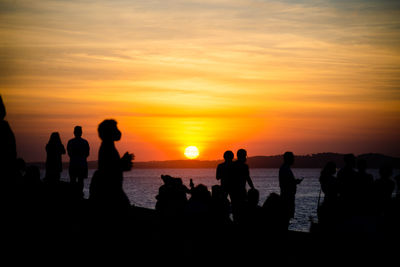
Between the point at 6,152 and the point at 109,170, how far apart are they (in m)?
1.31

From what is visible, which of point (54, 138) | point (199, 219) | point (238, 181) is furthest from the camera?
point (54, 138)

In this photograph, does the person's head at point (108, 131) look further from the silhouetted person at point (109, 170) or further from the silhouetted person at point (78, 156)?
the silhouetted person at point (78, 156)

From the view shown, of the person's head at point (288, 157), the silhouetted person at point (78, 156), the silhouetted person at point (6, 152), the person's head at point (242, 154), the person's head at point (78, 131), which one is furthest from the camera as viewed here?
the silhouetted person at point (78, 156)

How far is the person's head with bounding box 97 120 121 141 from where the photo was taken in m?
7.81

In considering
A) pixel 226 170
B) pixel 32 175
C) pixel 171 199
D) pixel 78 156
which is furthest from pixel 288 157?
pixel 78 156

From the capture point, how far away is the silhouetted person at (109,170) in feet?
25.3

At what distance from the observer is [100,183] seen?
25.3 feet

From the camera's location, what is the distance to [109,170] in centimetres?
773

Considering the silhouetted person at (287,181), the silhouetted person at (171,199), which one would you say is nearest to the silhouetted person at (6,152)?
the silhouetted person at (171,199)

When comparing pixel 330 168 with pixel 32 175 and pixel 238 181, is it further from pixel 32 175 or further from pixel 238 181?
pixel 32 175

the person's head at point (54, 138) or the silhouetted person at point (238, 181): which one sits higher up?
the person's head at point (54, 138)

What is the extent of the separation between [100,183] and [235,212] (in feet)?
17.2

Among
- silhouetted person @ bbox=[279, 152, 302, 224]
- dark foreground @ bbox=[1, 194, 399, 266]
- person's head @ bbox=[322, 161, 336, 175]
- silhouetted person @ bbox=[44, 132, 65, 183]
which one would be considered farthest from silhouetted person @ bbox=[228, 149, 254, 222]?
silhouetted person @ bbox=[44, 132, 65, 183]

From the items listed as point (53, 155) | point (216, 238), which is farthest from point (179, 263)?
point (53, 155)
